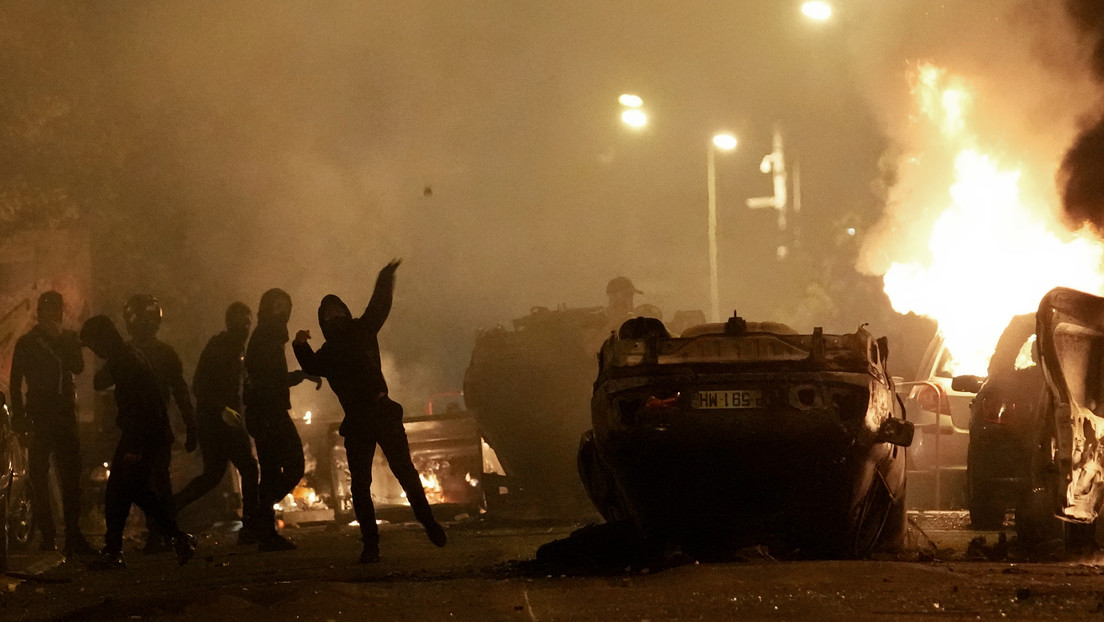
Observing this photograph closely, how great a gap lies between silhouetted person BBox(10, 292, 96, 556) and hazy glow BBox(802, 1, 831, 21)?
807 cm

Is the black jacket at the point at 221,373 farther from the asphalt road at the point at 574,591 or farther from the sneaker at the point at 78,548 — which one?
the asphalt road at the point at 574,591

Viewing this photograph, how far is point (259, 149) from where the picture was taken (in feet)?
72.0

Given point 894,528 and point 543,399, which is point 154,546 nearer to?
point 543,399

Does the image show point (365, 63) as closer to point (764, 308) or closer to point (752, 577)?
point (764, 308)

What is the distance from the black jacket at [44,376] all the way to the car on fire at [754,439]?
515 centimetres

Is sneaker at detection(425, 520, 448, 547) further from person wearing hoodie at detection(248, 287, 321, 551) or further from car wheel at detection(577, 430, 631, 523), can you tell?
person wearing hoodie at detection(248, 287, 321, 551)

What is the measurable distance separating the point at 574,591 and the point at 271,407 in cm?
518

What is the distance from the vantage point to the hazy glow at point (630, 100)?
2012 centimetres

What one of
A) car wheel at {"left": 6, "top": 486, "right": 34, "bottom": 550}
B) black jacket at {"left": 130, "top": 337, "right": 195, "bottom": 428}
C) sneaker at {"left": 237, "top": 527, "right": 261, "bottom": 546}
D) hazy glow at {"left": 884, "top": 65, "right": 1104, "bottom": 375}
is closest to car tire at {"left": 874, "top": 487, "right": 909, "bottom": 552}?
hazy glow at {"left": 884, "top": 65, "right": 1104, "bottom": 375}

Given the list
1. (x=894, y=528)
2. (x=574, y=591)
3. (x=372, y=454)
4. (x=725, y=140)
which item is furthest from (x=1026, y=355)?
(x=725, y=140)

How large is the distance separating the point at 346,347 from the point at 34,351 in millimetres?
3120

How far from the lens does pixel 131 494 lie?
10.4 meters

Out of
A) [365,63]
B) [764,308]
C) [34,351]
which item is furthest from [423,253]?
[34,351]

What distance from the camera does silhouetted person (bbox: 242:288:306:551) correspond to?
11.6m
